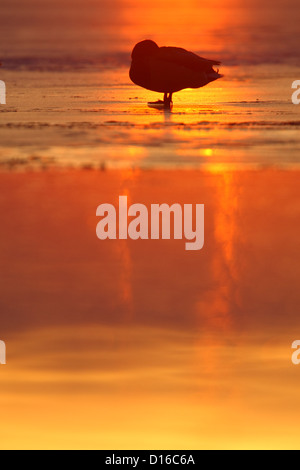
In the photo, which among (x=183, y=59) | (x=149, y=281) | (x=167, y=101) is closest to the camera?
(x=149, y=281)

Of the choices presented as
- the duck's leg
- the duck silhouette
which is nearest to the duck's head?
the duck silhouette

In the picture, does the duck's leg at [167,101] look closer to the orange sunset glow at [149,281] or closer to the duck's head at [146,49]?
the orange sunset glow at [149,281]

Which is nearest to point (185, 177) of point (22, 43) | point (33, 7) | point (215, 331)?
point (215, 331)

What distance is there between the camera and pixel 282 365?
5.20 metres

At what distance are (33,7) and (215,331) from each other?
27.1 metres

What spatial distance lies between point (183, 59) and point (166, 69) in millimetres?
228

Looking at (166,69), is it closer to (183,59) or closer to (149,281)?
(183,59)

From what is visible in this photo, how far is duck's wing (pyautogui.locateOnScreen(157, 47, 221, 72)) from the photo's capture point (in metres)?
13.0

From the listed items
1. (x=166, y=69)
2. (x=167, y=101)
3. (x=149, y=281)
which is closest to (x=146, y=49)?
(x=166, y=69)

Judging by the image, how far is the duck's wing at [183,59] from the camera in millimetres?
12961

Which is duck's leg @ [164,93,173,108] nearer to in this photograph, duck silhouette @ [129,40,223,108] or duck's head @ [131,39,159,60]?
duck silhouette @ [129,40,223,108]

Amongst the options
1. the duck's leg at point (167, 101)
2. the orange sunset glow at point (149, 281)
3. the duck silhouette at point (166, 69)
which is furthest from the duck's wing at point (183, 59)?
the duck's leg at point (167, 101)

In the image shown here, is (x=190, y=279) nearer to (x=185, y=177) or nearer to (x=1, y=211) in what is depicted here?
(x=1, y=211)

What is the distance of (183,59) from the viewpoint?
1298 centimetres
